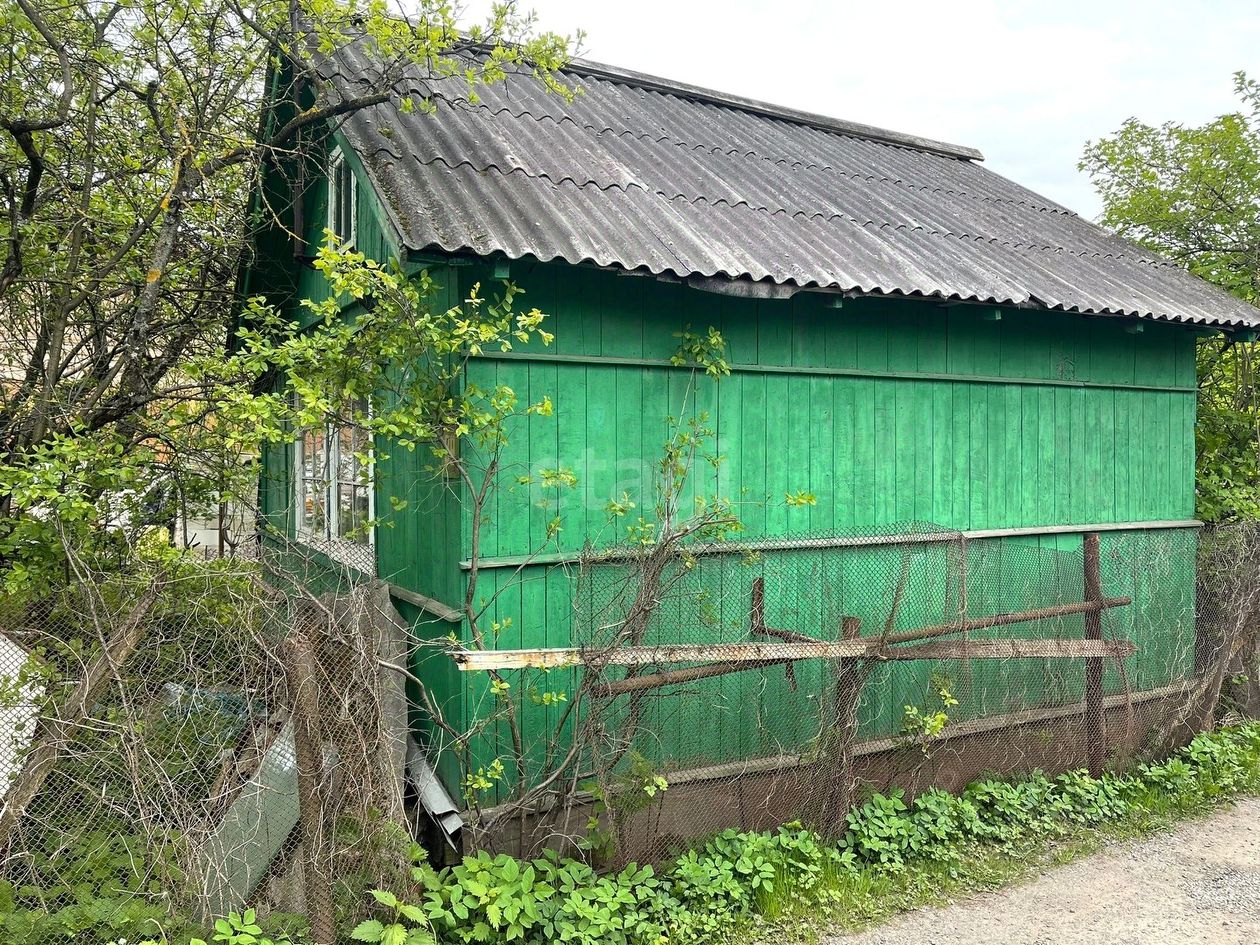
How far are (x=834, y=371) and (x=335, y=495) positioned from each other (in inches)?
166

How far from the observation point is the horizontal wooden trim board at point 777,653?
442 cm

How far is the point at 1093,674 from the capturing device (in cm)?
630

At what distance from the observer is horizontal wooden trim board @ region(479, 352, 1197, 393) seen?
540 cm

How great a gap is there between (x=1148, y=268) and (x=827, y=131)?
3861 millimetres

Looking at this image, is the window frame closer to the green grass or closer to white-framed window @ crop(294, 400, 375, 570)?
white-framed window @ crop(294, 400, 375, 570)

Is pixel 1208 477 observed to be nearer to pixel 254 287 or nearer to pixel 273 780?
pixel 273 780

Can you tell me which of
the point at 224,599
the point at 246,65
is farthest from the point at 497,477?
the point at 246,65

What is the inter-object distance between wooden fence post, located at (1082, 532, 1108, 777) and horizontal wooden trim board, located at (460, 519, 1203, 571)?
883 millimetres

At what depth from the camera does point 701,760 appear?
17.4 feet

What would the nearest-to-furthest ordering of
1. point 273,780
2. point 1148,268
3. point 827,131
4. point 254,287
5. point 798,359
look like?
point 273,780 < point 798,359 < point 1148,268 < point 254,287 < point 827,131

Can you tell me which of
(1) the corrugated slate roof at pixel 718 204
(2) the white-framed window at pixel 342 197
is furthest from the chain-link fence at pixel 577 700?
(2) the white-framed window at pixel 342 197

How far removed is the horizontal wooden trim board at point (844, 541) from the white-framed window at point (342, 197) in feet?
11.2

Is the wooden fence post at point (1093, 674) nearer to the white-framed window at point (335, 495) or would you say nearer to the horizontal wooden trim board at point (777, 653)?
the horizontal wooden trim board at point (777, 653)

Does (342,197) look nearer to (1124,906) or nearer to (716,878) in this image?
(716,878)
